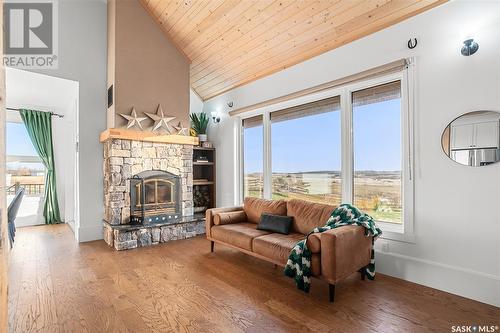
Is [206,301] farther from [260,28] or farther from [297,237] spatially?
[260,28]

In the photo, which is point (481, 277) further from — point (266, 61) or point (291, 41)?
point (266, 61)

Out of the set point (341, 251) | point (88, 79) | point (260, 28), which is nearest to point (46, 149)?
point (88, 79)

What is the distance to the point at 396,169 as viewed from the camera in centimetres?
315

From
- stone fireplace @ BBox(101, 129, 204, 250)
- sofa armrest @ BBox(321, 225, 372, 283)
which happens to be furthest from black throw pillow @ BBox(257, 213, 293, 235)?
stone fireplace @ BBox(101, 129, 204, 250)

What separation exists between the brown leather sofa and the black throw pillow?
0.08 metres

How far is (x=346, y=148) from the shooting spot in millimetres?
3562

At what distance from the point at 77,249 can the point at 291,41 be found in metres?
4.65

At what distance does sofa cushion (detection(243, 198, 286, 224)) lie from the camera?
3.80m

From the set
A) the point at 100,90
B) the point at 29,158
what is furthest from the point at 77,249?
the point at 29,158

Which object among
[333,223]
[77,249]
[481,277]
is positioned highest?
[333,223]

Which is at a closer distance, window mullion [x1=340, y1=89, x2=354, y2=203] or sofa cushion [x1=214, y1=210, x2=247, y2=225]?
window mullion [x1=340, y1=89, x2=354, y2=203]

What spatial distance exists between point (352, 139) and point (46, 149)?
21.5 feet

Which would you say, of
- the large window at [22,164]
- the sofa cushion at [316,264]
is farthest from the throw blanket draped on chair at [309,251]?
the large window at [22,164]

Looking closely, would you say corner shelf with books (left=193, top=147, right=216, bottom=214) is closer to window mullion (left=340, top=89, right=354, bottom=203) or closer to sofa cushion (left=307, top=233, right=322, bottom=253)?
window mullion (left=340, top=89, right=354, bottom=203)
